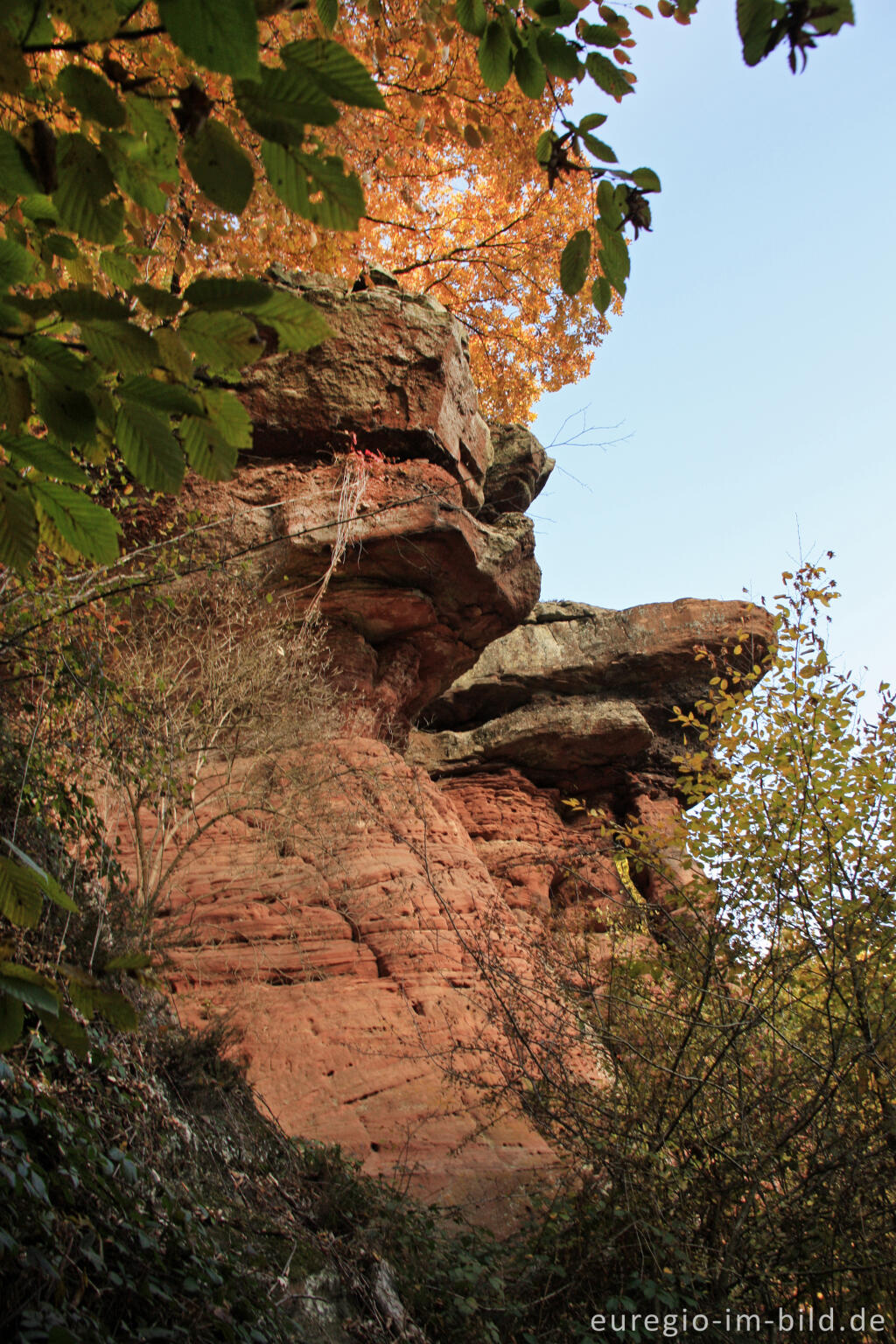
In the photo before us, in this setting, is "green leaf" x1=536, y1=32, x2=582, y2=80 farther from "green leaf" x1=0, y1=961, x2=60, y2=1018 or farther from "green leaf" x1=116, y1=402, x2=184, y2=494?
"green leaf" x1=0, y1=961, x2=60, y2=1018

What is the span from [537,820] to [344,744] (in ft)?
20.0

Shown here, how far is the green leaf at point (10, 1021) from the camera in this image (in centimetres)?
107

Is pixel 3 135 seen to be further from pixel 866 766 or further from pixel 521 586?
pixel 521 586

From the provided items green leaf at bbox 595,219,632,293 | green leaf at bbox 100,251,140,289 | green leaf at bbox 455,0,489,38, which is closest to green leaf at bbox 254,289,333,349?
green leaf at bbox 100,251,140,289

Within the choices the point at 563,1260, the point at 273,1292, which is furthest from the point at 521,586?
the point at 273,1292

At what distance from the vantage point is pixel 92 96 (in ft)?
4.20

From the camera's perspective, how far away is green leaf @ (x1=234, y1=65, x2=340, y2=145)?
1.10m

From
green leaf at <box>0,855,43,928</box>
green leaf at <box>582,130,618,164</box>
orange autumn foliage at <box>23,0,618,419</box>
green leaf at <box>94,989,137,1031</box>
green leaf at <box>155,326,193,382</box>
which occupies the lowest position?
green leaf at <box>94,989,137,1031</box>

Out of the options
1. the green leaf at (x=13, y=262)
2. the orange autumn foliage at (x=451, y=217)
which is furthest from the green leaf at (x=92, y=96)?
the orange autumn foliage at (x=451, y=217)

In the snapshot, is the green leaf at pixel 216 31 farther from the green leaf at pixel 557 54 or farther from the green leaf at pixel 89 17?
the green leaf at pixel 557 54

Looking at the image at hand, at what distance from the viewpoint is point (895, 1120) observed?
3656mm

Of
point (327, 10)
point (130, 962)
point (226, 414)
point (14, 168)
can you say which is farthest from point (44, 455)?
point (327, 10)

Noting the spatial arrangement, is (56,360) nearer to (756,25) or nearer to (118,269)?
(118,269)

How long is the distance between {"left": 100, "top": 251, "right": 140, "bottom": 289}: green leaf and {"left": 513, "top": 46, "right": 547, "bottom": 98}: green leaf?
97cm
